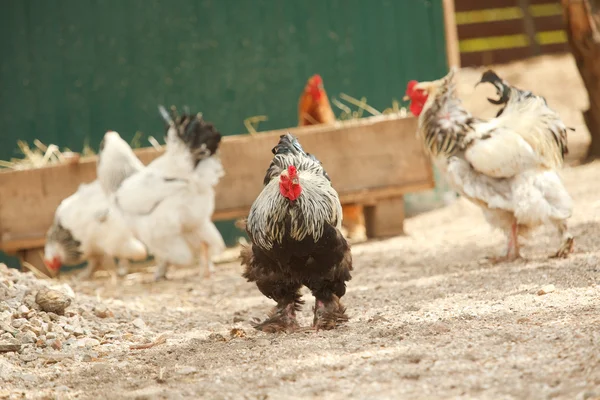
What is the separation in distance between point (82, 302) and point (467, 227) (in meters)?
4.84

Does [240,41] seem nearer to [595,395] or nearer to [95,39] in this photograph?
[95,39]

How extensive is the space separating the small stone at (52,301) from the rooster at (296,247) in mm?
1304

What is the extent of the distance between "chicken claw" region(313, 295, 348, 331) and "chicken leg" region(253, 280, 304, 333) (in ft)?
0.52

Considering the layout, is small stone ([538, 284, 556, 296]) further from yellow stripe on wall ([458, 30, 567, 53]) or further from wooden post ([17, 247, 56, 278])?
yellow stripe on wall ([458, 30, 567, 53])

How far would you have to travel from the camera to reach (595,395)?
2.95 m

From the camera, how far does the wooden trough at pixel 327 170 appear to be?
9.04 m

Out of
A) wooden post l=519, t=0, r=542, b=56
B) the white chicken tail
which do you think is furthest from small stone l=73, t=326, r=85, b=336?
wooden post l=519, t=0, r=542, b=56

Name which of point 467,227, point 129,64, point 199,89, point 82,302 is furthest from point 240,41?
point 82,302

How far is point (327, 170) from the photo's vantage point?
906cm

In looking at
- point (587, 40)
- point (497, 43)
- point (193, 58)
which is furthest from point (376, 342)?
point (497, 43)

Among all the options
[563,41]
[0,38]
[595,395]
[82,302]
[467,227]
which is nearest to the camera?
[595,395]

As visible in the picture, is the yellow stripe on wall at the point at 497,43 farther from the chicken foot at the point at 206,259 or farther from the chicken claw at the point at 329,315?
the chicken claw at the point at 329,315

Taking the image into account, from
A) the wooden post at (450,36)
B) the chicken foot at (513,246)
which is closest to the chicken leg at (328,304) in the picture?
the chicken foot at (513,246)

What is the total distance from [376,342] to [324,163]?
16.5 ft
